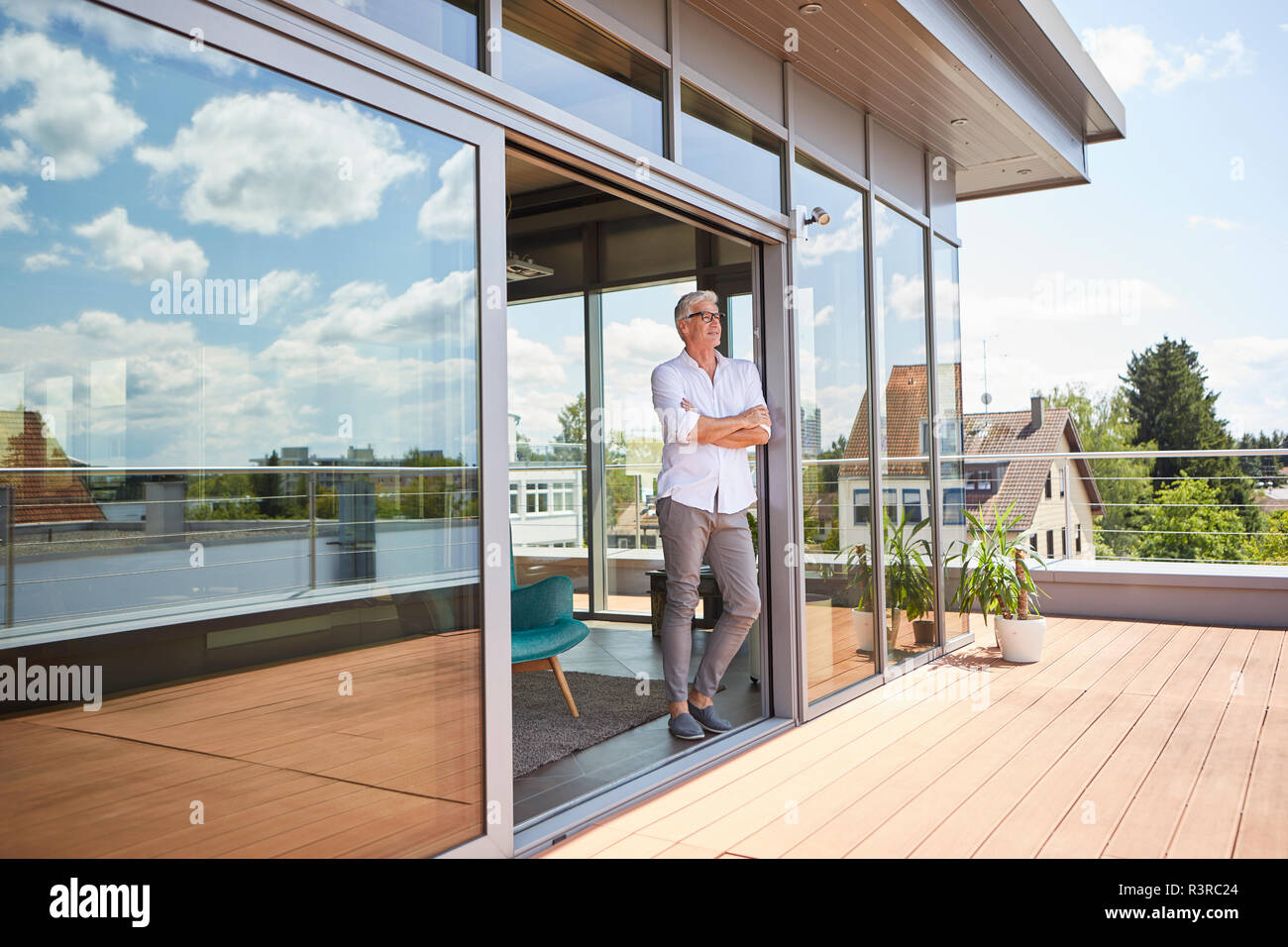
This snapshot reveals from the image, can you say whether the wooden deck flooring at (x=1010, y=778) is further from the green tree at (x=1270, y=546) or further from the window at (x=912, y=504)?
the green tree at (x=1270, y=546)

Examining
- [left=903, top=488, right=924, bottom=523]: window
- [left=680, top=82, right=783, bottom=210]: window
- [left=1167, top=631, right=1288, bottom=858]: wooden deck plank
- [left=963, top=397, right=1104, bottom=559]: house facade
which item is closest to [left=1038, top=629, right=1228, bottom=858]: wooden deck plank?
[left=1167, top=631, right=1288, bottom=858]: wooden deck plank

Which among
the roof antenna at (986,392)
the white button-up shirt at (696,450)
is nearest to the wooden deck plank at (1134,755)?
the white button-up shirt at (696,450)

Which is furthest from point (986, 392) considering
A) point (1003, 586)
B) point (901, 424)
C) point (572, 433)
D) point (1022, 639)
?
point (901, 424)

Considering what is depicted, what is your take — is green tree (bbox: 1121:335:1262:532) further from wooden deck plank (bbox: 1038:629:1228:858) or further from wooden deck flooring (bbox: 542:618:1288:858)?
wooden deck flooring (bbox: 542:618:1288:858)

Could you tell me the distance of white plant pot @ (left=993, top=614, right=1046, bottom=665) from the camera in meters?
4.58

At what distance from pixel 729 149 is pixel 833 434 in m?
1.30

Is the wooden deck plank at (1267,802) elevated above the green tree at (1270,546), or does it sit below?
below

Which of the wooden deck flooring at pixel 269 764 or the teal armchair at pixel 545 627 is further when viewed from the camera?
the teal armchair at pixel 545 627

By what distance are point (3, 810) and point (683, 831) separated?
1.54m

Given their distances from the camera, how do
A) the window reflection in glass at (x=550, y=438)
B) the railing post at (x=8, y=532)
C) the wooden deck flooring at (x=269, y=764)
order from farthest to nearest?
1. the window reflection in glass at (x=550, y=438)
2. the railing post at (x=8, y=532)
3. the wooden deck flooring at (x=269, y=764)

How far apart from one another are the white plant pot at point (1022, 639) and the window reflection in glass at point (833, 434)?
0.85 meters

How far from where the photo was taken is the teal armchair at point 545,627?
11.0ft
